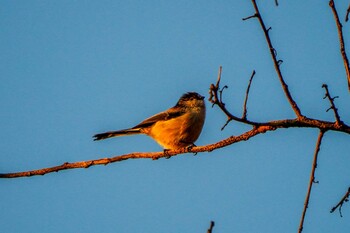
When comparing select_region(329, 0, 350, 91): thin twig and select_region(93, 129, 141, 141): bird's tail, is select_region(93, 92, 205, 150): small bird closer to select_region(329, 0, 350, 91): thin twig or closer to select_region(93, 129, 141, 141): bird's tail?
select_region(93, 129, 141, 141): bird's tail

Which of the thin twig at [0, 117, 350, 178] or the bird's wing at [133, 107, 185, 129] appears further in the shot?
the bird's wing at [133, 107, 185, 129]

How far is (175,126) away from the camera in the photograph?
28.9 feet

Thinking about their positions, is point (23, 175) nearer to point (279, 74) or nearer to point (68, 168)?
point (68, 168)

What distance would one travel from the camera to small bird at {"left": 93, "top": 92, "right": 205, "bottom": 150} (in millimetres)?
8734

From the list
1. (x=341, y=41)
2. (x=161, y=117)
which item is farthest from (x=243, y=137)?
(x=161, y=117)

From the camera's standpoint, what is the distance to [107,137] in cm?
845

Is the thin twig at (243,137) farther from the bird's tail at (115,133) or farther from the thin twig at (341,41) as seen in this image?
the bird's tail at (115,133)

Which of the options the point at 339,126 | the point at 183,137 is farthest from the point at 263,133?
the point at 183,137

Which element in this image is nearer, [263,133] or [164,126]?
[263,133]

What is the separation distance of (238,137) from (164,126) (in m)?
4.42

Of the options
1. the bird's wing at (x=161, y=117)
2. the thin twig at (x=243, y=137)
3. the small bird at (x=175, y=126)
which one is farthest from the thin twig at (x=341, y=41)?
the bird's wing at (x=161, y=117)

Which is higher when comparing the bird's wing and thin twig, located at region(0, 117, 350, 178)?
the bird's wing

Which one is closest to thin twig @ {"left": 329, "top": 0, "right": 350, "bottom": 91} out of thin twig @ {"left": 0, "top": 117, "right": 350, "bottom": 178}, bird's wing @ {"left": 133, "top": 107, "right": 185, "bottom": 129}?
thin twig @ {"left": 0, "top": 117, "right": 350, "bottom": 178}

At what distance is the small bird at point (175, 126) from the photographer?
873 centimetres
